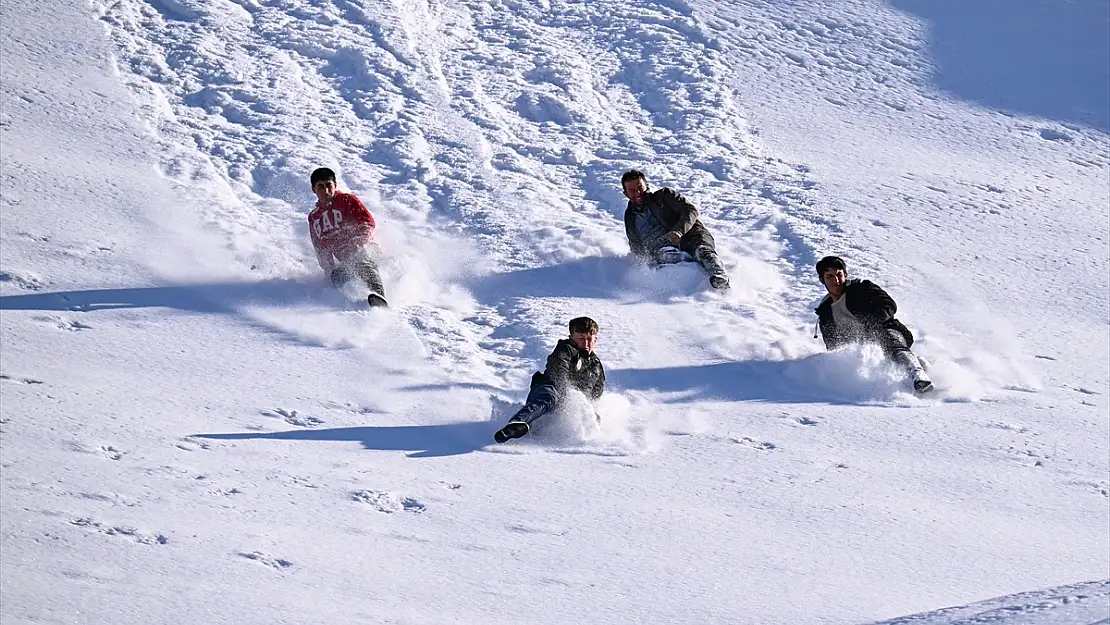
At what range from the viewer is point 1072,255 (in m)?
9.58

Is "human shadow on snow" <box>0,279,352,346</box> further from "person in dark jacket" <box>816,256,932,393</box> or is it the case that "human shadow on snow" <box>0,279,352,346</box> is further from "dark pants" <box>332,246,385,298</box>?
"person in dark jacket" <box>816,256,932,393</box>

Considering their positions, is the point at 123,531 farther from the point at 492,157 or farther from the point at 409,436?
the point at 492,157

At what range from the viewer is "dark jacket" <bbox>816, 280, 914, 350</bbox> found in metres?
7.19

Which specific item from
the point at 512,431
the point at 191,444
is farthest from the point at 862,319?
the point at 191,444

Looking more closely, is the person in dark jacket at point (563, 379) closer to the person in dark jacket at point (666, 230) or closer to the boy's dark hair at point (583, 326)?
the boy's dark hair at point (583, 326)

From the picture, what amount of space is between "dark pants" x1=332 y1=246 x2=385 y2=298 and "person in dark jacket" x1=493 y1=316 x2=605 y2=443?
1706 mm

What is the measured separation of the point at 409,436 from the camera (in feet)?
20.5

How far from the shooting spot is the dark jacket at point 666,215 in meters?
8.43

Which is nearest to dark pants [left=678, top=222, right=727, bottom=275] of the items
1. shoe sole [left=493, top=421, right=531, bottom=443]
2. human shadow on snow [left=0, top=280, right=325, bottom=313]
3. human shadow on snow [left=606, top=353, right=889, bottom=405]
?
human shadow on snow [left=606, top=353, right=889, bottom=405]

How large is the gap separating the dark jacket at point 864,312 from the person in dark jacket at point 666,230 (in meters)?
1.08

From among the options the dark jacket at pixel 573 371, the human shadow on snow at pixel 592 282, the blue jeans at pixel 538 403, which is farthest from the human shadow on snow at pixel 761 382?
the human shadow on snow at pixel 592 282

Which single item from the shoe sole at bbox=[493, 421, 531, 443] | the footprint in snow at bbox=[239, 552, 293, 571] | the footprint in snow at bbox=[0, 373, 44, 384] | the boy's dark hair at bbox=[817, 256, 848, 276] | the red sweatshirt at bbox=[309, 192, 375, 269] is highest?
the boy's dark hair at bbox=[817, 256, 848, 276]

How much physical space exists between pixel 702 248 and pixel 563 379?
2376mm

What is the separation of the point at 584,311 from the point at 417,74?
13.8 ft
